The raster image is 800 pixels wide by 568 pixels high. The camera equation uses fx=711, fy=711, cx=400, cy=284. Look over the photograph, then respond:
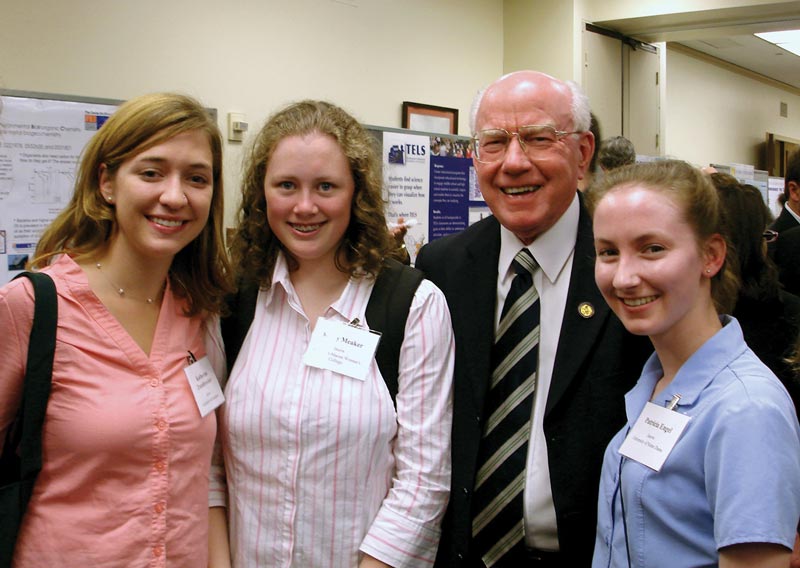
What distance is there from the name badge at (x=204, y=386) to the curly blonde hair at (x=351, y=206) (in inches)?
9.3

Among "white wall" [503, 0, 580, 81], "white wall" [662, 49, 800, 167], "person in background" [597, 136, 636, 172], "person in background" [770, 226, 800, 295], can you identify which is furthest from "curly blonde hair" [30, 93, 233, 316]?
"white wall" [662, 49, 800, 167]

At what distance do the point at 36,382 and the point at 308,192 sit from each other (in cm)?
65

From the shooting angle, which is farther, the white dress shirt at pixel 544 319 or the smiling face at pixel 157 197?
the white dress shirt at pixel 544 319

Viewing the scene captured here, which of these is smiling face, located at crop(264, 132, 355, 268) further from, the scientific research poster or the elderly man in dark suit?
the scientific research poster

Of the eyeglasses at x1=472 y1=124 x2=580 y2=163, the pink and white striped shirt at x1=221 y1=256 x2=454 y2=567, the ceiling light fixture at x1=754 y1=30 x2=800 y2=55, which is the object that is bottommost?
the pink and white striped shirt at x1=221 y1=256 x2=454 y2=567

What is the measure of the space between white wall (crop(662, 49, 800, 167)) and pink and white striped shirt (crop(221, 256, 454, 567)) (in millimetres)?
7638

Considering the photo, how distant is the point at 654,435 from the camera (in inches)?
48.3

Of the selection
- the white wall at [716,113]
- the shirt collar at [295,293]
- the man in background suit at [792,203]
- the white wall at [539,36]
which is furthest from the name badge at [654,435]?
the white wall at [716,113]

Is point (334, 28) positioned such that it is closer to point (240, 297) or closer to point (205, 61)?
point (205, 61)

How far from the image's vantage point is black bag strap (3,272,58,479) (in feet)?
4.15

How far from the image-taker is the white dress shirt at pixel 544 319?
61.0 inches

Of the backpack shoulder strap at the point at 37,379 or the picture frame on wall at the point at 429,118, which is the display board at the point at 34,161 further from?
the picture frame on wall at the point at 429,118

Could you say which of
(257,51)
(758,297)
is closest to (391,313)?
(758,297)

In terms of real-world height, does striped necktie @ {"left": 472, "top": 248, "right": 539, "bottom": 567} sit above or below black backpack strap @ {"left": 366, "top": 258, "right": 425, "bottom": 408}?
below
